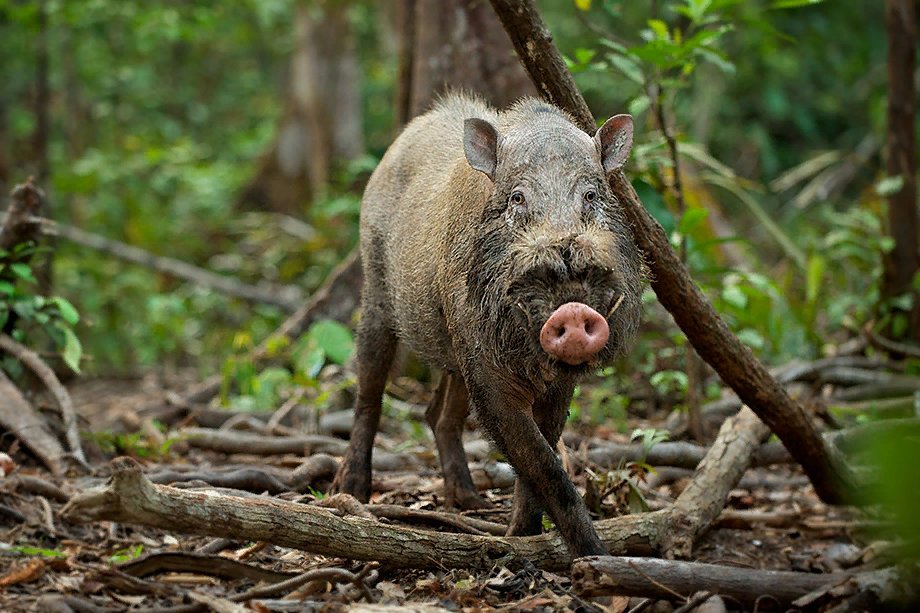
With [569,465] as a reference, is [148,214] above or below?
above

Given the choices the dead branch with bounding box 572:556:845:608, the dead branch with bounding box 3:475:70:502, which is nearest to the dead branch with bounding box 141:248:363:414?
the dead branch with bounding box 3:475:70:502

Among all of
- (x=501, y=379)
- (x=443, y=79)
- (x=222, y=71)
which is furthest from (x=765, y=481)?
(x=222, y=71)

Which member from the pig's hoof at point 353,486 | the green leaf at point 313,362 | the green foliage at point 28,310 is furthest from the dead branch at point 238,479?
the green leaf at point 313,362

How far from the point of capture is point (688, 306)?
15.5 ft

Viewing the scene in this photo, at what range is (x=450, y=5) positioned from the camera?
7.31 meters

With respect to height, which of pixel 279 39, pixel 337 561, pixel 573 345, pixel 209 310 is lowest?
pixel 337 561

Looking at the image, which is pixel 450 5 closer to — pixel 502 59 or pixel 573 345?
pixel 502 59

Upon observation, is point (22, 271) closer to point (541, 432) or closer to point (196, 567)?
point (196, 567)

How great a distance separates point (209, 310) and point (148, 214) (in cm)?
309

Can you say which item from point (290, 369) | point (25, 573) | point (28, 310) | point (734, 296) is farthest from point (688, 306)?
point (290, 369)

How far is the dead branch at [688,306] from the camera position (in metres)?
4.38

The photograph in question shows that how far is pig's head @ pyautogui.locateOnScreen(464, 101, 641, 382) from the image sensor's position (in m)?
3.70

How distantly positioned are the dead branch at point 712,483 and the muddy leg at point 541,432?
60 cm

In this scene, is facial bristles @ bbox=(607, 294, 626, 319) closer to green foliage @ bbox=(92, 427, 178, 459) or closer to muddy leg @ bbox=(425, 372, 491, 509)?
muddy leg @ bbox=(425, 372, 491, 509)
